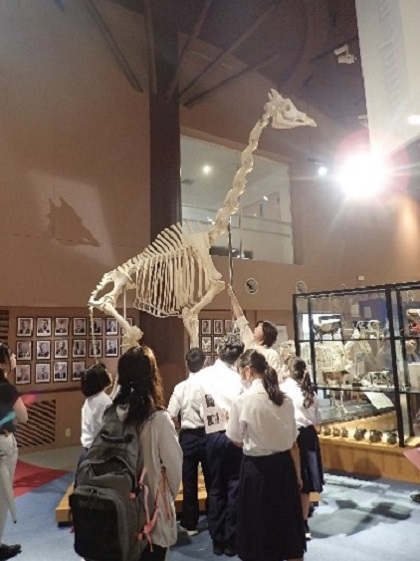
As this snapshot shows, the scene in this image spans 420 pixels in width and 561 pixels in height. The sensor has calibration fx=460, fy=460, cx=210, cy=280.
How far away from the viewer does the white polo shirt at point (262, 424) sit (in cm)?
274

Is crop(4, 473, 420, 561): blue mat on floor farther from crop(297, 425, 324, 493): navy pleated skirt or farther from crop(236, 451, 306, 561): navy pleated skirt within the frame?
crop(236, 451, 306, 561): navy pleated skirt

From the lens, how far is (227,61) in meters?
10.1

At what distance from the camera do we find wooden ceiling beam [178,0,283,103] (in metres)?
7.09

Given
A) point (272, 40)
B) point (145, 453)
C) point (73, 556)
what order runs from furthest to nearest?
point (272, 40), point (73, 556), point (145, 453)

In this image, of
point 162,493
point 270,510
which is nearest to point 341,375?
point 270,510

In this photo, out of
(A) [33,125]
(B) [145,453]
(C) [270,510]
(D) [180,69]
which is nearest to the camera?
(B) [145,453]

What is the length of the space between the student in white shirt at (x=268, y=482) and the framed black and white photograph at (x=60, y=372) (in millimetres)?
A: 5546

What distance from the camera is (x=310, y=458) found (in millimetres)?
3967

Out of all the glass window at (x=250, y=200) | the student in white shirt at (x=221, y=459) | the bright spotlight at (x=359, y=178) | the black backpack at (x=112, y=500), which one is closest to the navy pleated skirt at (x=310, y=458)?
the student in white shirt at (x=221, y=459)

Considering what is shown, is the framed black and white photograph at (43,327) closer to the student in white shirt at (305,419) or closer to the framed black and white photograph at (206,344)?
the framed black and white photograph at (206,344)

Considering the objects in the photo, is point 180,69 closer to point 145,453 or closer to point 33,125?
point 33,125

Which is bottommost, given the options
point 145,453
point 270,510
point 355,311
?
point 270,510

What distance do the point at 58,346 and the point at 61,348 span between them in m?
0.06

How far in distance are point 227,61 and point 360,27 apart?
8655 millimetres
